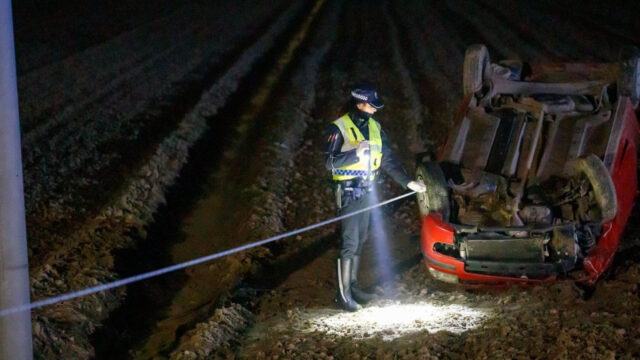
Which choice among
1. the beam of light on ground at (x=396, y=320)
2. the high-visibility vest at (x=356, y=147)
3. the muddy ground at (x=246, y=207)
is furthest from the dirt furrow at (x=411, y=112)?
the beam of light on ground at (x=396, y=320)

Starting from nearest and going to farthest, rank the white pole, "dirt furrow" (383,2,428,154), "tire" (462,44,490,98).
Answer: the white pole
"tire" (462,44,490,98)
"dirt furrow" (383,2,428,154)

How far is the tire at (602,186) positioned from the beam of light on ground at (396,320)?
63.1 inches

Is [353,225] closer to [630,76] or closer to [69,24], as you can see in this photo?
[630,76]

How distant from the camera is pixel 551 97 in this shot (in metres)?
8.47

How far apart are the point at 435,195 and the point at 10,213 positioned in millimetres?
4298

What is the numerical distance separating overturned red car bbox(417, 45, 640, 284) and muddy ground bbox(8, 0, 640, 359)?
33 centimetres

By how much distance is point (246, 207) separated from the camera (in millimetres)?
9758

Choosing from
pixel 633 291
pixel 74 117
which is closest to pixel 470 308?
pixel 633 291

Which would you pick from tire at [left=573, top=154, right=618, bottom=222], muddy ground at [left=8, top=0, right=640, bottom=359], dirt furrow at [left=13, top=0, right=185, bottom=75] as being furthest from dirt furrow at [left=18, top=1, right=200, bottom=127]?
tire at [left=573, top=154, right=618, bottom=222]

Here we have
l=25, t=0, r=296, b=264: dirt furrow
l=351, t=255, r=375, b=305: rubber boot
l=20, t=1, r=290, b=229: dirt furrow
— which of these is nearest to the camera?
l=351, t=255, r=375, b=305: rubber boot

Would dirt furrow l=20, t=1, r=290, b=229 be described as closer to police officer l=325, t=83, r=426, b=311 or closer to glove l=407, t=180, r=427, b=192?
police officer l=325, t=83, r=426, b=311

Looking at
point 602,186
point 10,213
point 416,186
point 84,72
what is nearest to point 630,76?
point 602,186

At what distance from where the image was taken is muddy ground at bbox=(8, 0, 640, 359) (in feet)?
18.7

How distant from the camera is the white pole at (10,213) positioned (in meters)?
3.69
